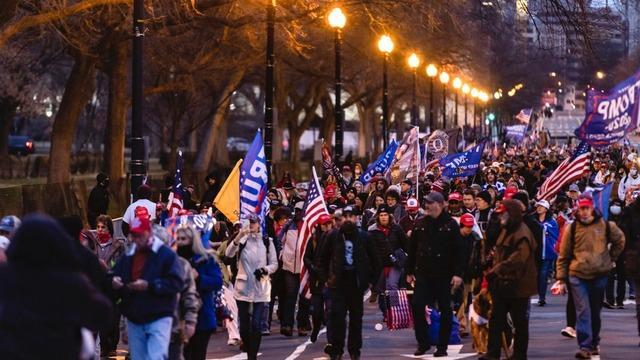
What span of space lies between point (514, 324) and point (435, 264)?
148 centimetres

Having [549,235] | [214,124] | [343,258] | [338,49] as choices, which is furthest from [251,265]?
[214,124]

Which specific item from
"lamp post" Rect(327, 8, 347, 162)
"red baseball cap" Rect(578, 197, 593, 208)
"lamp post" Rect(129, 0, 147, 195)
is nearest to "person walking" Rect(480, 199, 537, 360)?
"red baseball cap" Rect(578, 197, 593, 208)

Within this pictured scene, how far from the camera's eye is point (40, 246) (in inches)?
323

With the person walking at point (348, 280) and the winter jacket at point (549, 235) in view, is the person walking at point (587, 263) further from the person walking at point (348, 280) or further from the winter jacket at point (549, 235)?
the winter jacket at point (549, 235)

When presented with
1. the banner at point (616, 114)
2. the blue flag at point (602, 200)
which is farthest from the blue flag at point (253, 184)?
the banner at point (616, 114)

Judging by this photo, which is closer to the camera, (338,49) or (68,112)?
(338,49)

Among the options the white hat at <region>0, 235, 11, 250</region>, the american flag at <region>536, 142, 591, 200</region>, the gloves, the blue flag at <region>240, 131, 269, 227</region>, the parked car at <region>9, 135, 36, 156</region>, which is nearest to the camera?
the white hat at <region>0, 235, 11, 250</region>

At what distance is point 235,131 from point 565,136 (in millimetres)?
32059

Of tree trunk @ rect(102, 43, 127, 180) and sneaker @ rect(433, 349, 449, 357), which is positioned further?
tree trunk @ rect(102, 43, 127, 180)

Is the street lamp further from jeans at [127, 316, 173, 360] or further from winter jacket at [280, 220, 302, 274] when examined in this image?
jeans at [127, 316, 173, 360]

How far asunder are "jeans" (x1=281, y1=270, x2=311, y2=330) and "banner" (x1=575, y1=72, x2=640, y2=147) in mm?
5502

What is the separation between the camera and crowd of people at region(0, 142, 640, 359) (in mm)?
8406

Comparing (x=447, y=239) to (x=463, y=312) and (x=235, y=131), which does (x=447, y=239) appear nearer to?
(x=463, y=312)

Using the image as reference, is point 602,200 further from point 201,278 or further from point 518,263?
point 201,278
